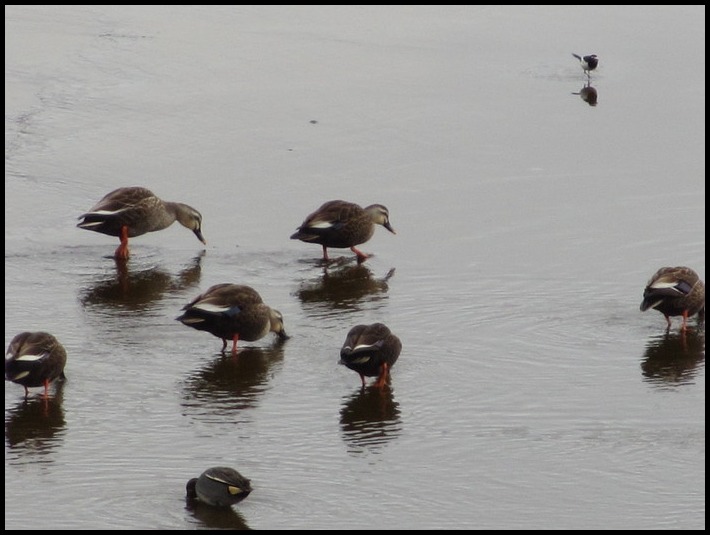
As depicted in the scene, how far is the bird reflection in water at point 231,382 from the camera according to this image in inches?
458

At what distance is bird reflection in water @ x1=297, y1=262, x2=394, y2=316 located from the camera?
14.4 meters

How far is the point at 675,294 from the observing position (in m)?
13.4

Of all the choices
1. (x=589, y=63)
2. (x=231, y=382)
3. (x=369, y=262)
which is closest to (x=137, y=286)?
(x=369, y=262)

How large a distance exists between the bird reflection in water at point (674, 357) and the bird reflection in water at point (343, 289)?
257 centimetres

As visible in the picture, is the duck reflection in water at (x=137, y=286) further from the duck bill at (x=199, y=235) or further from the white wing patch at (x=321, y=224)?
the white wing patch at (x=321, y=224)

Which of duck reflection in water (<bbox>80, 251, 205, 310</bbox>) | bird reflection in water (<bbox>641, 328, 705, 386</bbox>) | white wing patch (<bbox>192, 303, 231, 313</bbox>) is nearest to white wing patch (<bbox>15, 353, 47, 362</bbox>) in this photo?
white wing patch (<bbox>192, 303, 231, 313</bbox>)

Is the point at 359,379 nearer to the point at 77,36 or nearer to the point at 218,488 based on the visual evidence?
the point at 218,488

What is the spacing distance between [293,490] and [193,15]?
1691 cm

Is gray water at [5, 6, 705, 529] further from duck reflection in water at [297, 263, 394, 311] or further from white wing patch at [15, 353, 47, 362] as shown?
white wing patch at [15, 353, 47, 362]

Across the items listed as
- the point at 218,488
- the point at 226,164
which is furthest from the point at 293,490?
the point at 226,164

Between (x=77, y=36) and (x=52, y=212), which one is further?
(x=77, y=36)

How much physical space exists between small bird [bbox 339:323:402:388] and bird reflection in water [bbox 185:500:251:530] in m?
2.42

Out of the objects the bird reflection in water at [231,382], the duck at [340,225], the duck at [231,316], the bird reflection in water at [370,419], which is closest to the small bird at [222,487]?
the bird reflection in water at [370,419]

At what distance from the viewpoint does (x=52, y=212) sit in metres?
16.4
